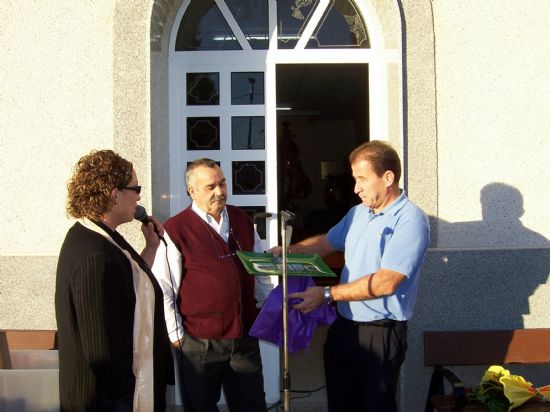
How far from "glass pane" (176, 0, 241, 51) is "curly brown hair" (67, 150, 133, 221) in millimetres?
2901

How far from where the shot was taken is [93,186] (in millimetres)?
2926

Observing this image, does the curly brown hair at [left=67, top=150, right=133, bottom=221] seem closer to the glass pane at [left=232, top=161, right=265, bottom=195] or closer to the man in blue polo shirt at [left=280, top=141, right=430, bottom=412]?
Result: the man in blue polo shirt at [left=280, top=141, right=430, bottom=412]

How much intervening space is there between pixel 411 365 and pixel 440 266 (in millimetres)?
787

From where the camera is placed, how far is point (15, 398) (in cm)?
346

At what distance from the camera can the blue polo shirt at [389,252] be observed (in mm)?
3525

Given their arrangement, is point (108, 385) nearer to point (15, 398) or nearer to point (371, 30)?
point (15, 398)

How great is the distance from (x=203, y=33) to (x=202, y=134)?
2.77ft

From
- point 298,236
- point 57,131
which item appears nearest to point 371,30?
point 57,131

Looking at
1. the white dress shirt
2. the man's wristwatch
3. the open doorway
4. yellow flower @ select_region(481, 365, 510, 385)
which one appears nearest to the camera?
the man's wristwatch

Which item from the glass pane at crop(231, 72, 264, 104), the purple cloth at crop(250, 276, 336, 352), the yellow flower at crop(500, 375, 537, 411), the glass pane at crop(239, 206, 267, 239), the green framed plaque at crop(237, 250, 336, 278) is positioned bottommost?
the yellow flower at crop(500, 375, 537, 411)

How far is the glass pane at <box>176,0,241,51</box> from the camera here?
5.69m

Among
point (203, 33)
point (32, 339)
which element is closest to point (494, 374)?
point (32, 339)

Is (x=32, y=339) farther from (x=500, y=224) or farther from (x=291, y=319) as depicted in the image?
(x=500, y=224)

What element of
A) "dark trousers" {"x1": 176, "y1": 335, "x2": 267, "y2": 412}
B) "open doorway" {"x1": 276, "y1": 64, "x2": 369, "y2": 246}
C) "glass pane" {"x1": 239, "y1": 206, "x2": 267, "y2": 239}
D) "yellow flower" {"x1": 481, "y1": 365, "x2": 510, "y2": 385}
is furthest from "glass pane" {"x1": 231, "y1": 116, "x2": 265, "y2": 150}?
"open doorway" {"x1": 276, "y1": 64, "x2": 369, "y2": 246}
